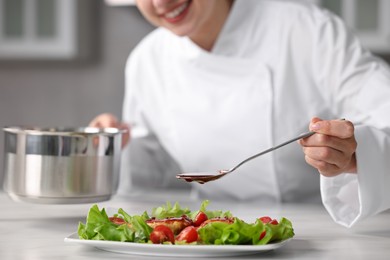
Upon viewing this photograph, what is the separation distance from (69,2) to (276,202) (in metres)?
1.37

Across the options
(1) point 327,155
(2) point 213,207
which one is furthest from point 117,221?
(2) point 213,207

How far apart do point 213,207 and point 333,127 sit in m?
0.54

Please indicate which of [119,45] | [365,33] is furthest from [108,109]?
[365,33]

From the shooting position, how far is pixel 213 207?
1.75 m

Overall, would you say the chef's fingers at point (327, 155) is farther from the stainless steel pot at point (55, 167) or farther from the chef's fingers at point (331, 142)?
the stainless steel pot at point (55, 167)

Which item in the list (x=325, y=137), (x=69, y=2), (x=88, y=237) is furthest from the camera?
(x=69, y=2)

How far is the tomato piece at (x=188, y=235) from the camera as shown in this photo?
107cm

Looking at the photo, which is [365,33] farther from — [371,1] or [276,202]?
[276,202]

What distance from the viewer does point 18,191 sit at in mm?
1402

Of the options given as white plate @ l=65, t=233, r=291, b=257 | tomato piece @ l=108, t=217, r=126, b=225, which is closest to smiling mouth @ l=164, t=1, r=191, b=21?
tomato piece @ l=108, t=217, r=126, b=225

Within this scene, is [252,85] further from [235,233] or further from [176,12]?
[235,233]

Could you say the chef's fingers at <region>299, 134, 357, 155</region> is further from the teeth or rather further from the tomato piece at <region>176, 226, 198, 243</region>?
the teeth

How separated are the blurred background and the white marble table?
1.18m

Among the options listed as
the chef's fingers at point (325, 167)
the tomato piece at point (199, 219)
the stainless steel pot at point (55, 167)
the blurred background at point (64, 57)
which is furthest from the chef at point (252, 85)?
the blurred background at point (64, 57)
